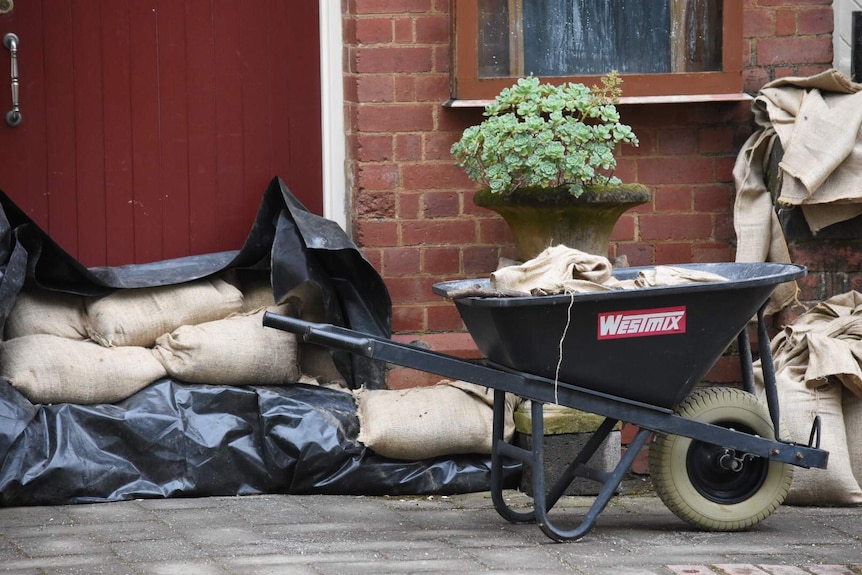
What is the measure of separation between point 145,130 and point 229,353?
1179 millimetres

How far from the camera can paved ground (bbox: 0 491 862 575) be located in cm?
381

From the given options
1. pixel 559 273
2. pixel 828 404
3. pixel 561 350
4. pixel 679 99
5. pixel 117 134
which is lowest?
pixel 828 404

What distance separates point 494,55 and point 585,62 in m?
0.39

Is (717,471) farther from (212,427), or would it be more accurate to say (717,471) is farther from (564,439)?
(212,427)

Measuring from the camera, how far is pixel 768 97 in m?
5.25

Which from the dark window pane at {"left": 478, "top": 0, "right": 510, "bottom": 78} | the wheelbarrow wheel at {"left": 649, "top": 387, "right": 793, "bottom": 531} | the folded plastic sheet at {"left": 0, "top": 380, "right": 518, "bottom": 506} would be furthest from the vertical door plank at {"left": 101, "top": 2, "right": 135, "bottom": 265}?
the wheelbarrow wheel at {"left": 649, "top": 387, "right": 793, "bottom": 531}

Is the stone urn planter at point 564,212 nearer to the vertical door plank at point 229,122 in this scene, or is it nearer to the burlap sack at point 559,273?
the burlap sack at point 559,273

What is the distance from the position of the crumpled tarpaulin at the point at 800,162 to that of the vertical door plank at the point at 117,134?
8.42 feet

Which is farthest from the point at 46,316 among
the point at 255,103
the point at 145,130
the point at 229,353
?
the point at 255,103

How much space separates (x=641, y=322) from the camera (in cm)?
402

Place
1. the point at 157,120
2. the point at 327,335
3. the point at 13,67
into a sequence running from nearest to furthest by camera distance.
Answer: the point at 327,335 < the point at 13,67 < the point at 157,120

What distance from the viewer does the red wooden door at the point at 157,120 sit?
537 cm

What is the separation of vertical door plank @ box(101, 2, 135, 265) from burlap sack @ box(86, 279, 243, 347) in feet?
1.65

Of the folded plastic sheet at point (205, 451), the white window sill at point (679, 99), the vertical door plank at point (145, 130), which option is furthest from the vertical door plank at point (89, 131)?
the white window sill at point (679, 99)
